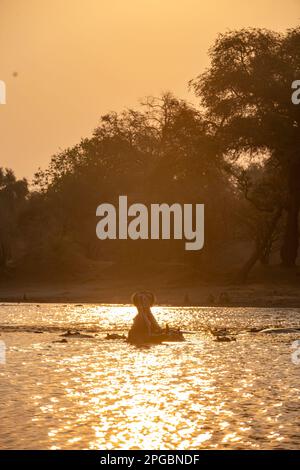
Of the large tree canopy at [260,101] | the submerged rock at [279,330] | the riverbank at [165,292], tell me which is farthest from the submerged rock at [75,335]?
the large tree canopy at [260,101]

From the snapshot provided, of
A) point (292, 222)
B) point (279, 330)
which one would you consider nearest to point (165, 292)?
point (292, 222)

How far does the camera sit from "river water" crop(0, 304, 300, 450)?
54.4 feet

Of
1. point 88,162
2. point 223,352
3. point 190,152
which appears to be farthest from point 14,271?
point 223,352

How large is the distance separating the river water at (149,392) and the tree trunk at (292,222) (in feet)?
96.7

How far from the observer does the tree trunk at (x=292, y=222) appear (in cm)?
6711

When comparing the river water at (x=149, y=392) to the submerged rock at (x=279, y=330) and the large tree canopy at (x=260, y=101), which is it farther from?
the large tree canopy at (x=260, y=101)

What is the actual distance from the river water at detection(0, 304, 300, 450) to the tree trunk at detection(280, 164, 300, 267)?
29465 millimetres

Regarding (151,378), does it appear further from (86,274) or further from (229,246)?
(229,246)

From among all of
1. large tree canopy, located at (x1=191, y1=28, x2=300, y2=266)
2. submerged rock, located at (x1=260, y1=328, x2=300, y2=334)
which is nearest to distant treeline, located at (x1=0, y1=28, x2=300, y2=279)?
large tree canopy, located at (x1=191, y1=28, x2=300, y2=266)

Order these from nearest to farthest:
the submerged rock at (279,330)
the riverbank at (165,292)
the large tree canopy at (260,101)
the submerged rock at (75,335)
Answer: the submerged rock at (75,335) < the submerged rock at (279,330) < the riverbank at (165,292) < the large tree canopy at (260,101)

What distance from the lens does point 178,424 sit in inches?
697

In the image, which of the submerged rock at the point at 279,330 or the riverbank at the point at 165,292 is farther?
the riverbank at the point at 165,292

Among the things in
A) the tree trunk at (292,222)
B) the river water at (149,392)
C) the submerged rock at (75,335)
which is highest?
the tree trunk at (292,222)

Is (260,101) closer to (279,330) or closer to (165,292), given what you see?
(165,292)
